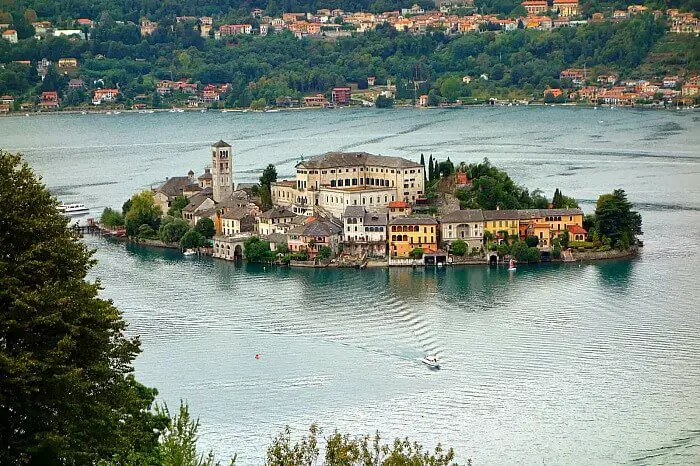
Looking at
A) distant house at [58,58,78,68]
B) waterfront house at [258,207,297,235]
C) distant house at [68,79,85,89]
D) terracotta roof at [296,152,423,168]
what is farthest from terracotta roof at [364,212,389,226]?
distant house at [58,58,78,68]

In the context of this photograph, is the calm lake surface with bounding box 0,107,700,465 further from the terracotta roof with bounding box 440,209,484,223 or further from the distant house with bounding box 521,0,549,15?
the distant house with bounding box 521,0,549,15

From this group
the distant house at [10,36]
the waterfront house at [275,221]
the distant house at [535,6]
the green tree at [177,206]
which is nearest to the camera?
the waterfront house at [275,221]

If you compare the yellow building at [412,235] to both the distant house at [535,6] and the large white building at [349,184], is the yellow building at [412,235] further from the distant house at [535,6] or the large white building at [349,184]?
the distant house at [535,6]

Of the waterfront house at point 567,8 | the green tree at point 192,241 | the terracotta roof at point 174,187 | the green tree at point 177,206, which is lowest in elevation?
the green tree at point 192,241

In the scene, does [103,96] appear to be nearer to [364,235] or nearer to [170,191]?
[170,191]

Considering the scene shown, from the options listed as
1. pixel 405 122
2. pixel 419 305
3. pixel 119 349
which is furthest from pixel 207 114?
pixel 119 349

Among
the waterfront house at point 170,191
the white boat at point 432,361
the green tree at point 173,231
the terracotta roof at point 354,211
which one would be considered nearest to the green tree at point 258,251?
the terracotta roof at point 354,211

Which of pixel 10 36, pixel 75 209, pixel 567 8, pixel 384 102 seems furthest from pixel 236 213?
pixel 567 8
